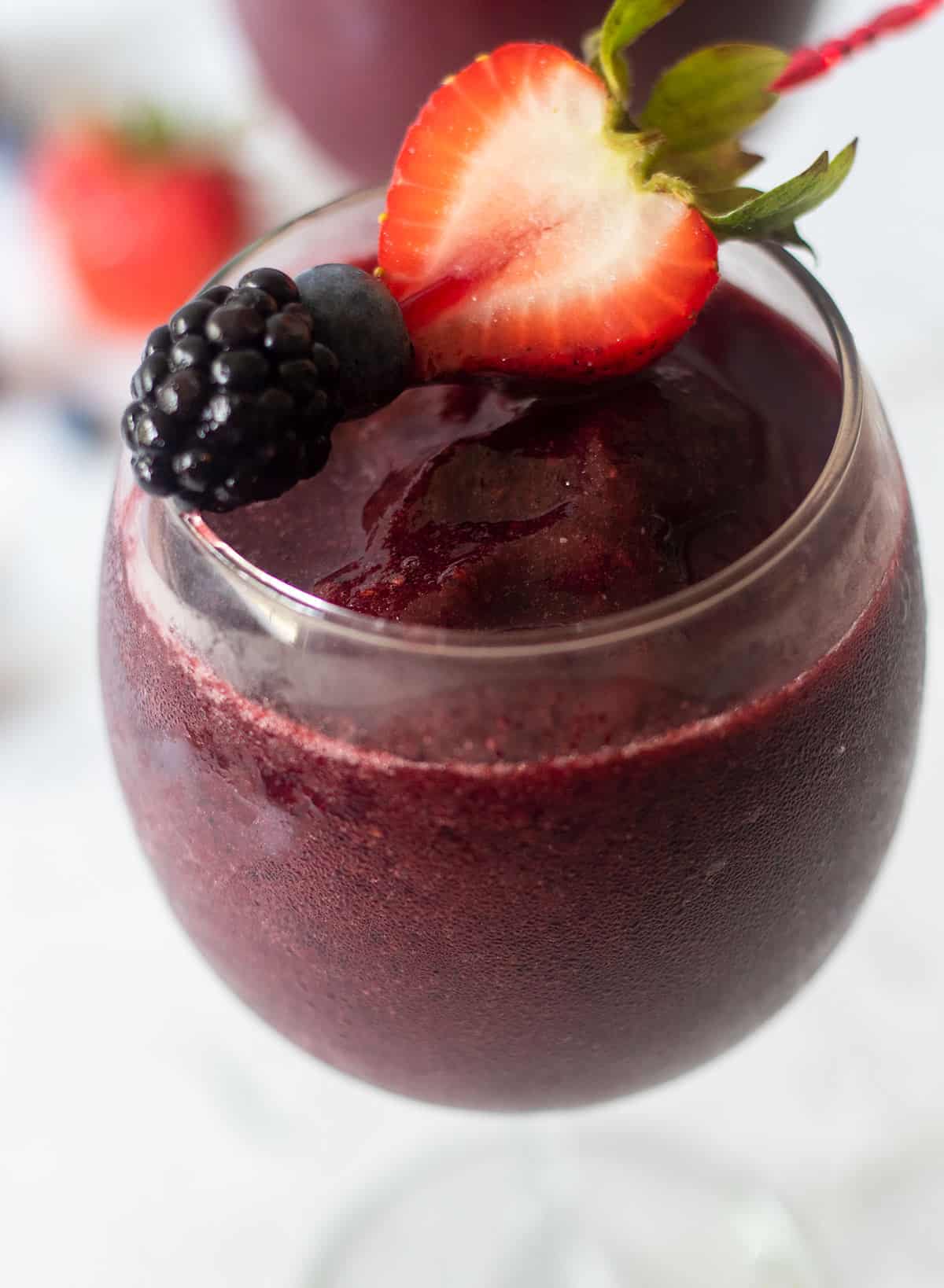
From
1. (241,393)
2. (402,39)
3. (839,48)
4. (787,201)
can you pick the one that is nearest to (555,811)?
(241,393)

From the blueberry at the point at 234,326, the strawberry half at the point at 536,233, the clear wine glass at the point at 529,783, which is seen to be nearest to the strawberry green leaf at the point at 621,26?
the strawberry half at the point at 536,233

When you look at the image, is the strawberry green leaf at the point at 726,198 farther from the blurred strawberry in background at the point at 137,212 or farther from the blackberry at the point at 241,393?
the blurred strawberry in background at the point at 137,212

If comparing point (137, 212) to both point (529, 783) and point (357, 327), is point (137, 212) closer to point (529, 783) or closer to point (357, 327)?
point (357, 327)

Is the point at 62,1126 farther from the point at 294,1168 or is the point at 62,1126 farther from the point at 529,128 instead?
the point at 529,128

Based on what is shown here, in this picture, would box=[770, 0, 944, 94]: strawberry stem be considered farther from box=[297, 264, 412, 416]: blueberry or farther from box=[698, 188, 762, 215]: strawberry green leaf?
box=[297, 264, 412, 416]: blueberry

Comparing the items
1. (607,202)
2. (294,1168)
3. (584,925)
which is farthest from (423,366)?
(294,1168)

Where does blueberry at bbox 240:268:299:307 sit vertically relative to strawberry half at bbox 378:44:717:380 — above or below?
above

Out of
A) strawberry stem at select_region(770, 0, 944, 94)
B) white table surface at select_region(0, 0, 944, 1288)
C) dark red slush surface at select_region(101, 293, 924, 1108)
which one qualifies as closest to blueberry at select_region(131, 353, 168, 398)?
dark red slush surface at select_region(101, 293, 924, 1108)
